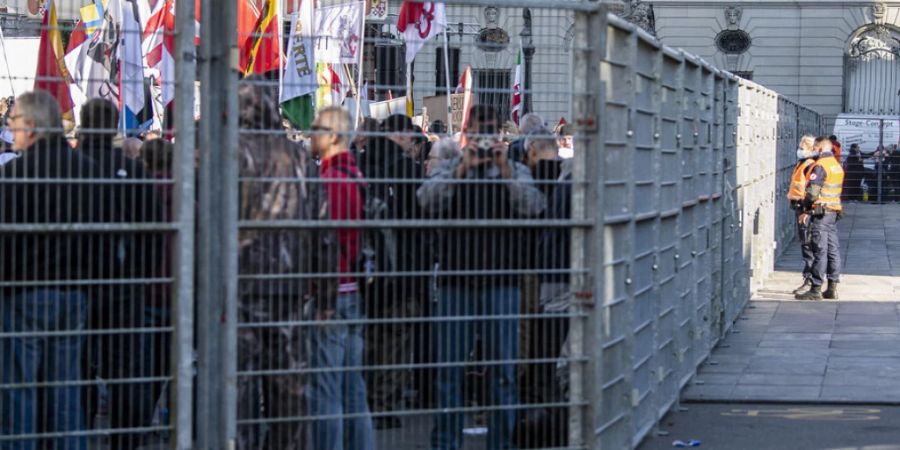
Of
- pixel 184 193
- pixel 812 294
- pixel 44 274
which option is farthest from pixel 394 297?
pixel 812 294

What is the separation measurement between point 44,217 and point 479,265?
185 centimetres

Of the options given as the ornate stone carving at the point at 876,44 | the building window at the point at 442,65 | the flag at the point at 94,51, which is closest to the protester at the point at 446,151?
the building window at the point at 442,65

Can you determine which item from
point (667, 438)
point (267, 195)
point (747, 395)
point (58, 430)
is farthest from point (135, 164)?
point (747, 395)

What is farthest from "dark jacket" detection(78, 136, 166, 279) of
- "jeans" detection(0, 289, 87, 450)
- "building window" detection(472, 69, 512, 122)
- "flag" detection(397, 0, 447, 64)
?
"flag" detection(397, 0, 447, 64)

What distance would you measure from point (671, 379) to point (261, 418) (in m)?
4.04

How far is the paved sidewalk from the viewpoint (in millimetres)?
10883

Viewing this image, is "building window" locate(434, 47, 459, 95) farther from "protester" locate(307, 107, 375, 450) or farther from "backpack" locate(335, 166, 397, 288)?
"backpack" locate(335, 166, 397, 288)

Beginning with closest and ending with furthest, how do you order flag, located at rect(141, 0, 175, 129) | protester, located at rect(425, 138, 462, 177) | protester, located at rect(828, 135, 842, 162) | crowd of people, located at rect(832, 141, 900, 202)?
1. protester, located at rect(425, 138, 462, 177)
2. flag, located at rect(141, 0, 175, 129)
3. protester, located at rect(828, 135, 842, 162)
4. crowd of people, located at rect(832, 141, 900, 202)

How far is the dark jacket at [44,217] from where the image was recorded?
5.95 meters

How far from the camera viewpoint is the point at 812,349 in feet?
43.2

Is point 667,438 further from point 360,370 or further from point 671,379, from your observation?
point 360,370

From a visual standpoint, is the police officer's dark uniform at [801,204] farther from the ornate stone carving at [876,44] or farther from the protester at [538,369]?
the ornate stone carving at [876,44]

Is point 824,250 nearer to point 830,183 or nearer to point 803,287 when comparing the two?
point 830,183

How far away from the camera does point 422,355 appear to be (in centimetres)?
663
